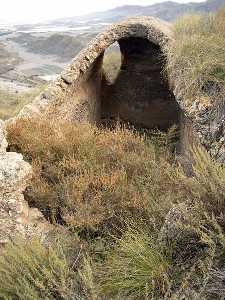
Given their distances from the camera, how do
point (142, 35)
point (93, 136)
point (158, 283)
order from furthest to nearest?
point (142, 35) < point (93, 136) < point (158, 283)

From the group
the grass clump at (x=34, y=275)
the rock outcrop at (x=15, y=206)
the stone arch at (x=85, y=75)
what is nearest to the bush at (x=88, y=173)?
the rock outcrop at (x=15, y=206)

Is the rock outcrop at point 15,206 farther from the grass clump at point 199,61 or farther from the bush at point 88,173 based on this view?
the grass clump at point 199,61

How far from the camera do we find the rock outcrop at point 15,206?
205 inches

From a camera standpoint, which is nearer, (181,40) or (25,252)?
(25,252)

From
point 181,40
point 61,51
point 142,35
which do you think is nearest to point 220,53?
point 181,40

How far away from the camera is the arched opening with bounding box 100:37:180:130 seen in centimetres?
1095

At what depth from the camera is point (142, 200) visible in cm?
515

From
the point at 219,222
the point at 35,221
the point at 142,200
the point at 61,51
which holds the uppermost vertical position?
the point at 219,222

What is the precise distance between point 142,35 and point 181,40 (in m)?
1.58

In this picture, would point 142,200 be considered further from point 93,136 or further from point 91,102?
point 91,102

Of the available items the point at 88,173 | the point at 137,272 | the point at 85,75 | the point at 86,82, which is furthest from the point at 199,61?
the point at 137,272

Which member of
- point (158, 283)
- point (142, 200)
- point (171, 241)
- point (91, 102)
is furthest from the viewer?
point (91, 102)

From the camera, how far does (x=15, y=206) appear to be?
5.30 m

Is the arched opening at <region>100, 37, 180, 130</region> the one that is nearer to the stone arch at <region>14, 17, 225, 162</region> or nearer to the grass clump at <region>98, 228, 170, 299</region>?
the stone arch at <region>14, 17, 225, 162</region>
